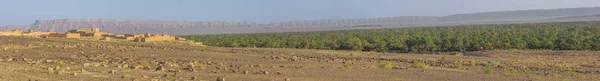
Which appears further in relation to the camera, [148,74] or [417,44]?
[417,44]

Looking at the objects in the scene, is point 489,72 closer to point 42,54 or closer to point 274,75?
point 274,75

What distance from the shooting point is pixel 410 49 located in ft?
138

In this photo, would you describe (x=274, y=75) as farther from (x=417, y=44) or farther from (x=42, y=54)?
(x=417, y=44)

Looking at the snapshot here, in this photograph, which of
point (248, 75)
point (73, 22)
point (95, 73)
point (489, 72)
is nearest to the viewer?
point (95, 73)

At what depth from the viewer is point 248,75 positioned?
13172 millimetres

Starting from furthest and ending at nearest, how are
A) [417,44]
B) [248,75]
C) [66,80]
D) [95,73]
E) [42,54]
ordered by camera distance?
[417,44] < [42,54] < [248,75] < [95,73] < [66,80]

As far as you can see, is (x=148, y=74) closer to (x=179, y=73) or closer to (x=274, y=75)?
(x=179, y=73)

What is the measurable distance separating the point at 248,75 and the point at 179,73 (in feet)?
4.53

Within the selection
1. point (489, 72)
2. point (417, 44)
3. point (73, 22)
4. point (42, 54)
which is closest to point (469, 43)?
point (417, 44)

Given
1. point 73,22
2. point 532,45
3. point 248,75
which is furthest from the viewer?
point 73,22

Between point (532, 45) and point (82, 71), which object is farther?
point (532, 45)

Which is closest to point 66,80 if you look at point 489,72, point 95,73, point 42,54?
point 95,73

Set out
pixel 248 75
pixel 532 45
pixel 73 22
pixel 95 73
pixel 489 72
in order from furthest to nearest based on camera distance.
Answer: pixel 73 22 → pixel 532 45 → pixel 489 72 → pixel 248 75 → pixel 95 73

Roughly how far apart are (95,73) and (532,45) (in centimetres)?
3332
